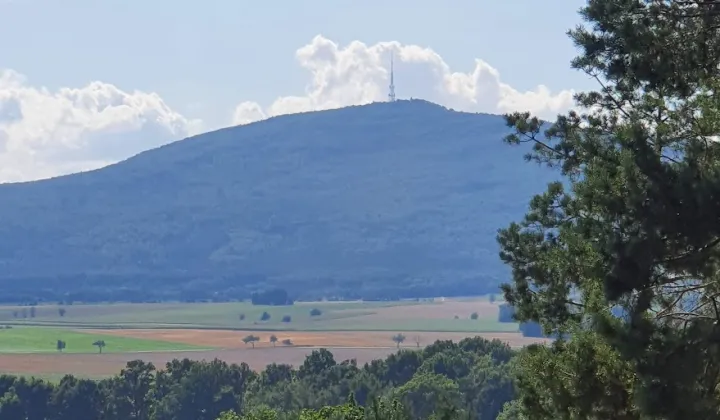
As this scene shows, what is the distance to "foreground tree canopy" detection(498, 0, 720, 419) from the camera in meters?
15.9

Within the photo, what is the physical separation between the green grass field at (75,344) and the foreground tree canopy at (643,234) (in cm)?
15240

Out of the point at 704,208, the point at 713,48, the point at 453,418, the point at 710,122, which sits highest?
the point at 713,48

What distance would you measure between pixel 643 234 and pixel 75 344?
17406 cm

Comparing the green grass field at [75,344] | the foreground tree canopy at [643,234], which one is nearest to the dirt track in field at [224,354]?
the green grass field at [75,344]

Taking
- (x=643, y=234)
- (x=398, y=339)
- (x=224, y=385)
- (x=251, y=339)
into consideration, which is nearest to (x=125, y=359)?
(x=251, y=339)

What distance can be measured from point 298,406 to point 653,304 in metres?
64.3

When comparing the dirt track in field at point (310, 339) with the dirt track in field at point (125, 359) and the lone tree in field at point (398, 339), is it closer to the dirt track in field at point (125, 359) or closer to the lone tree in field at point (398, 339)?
the lone tree in field at point (398, 339)

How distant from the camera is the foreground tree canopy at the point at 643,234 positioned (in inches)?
627

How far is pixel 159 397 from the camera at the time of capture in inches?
3767

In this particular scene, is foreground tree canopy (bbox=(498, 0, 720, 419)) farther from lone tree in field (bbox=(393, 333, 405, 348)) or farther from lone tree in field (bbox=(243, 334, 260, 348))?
lone tree in field (bbox=(393, 333, 405, 348))

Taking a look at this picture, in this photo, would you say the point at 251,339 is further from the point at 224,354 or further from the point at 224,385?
the point at 224,385

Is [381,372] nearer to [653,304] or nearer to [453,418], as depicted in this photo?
[453,418]

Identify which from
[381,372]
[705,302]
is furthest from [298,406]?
[705,302]

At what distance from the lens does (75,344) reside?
18375 cm
